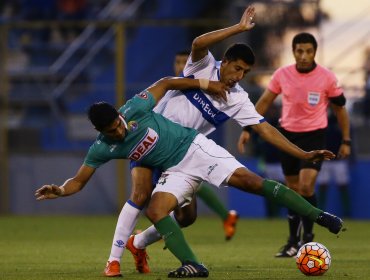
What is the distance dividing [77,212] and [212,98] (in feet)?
37.0

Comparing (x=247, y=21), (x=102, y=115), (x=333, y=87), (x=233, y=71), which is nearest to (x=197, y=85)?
(x=233, y=71)

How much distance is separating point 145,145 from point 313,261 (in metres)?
1.62

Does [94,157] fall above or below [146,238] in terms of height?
above

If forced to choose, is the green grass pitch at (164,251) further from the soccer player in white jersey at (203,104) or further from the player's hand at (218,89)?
the player's hand at (218,89)

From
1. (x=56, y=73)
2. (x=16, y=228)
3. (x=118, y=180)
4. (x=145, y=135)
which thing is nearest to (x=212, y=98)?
(x=145, y=135)

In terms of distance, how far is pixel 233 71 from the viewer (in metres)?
9.43

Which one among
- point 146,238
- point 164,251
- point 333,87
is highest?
point 333,87

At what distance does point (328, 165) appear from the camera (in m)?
18.9

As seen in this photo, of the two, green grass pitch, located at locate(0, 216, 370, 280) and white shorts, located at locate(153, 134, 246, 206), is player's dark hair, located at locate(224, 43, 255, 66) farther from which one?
green grass pitch, located at locate(0, 216, 370, 280)

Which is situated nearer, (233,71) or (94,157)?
(94,157)

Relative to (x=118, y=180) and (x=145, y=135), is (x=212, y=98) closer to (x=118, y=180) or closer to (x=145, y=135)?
(x=145, y=135)

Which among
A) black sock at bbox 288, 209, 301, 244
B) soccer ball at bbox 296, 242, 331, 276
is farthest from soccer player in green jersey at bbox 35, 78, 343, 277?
black sock at bbox 288, 209, 301, 244

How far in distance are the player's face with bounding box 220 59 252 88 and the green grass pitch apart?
63.0 inches

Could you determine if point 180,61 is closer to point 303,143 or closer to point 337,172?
point 303,143
